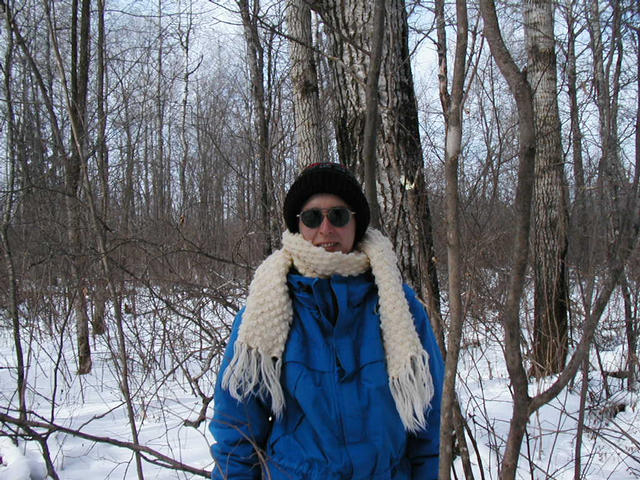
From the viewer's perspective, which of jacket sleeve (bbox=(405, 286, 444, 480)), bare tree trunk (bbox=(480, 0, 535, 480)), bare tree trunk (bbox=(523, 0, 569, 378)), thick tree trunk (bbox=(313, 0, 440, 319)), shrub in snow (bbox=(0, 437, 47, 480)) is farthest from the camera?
bare tree trunk (bbox=(523, 0, 569, 378))

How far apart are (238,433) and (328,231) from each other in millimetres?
676

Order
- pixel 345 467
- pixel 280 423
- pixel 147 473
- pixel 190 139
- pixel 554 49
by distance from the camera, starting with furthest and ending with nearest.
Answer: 1. pixel 190 139
2. pixel 554 49
3. pixel 147 473
4. pixel 280 423
5. pixel 345 467

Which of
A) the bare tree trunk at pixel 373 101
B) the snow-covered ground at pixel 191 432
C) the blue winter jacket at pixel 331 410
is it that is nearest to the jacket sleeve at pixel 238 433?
the blue winter jacket at pixel 331 410

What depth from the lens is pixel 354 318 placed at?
1.37 metres

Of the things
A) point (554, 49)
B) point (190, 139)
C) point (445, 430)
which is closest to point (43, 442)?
point (445, 430)

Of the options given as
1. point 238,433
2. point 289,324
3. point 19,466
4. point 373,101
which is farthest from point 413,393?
point 19,466

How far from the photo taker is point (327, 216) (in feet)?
4.78

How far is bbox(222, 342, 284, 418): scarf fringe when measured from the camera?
1278 mm

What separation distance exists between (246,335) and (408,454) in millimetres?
625

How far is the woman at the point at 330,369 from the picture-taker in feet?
4.06

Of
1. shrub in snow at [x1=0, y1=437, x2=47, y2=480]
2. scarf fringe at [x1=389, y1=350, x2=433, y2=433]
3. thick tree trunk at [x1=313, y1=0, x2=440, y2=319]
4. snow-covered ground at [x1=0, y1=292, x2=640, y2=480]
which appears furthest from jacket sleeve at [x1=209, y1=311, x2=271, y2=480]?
shrub in snow at [x1=0, y1=437, x2=47, y2=480]

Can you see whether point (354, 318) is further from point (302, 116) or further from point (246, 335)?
point (302, 116)

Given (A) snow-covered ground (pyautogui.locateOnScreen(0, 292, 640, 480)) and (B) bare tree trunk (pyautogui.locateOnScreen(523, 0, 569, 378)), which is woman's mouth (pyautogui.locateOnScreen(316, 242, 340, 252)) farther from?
(B) bare tree trunk (pyautogui.locateOnScreen(523, 0, 569, 378))

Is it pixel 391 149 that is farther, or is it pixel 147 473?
pixel 147 473
